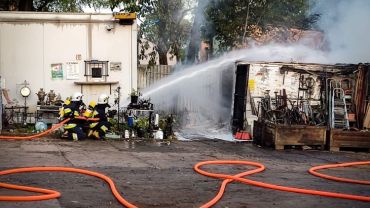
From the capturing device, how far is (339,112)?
494 inches

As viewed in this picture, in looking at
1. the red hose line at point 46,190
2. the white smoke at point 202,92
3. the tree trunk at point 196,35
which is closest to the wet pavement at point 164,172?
the red hose line at point 46,190

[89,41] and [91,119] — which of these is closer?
[91,119]

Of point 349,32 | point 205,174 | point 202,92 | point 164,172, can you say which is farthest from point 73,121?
point 349,32

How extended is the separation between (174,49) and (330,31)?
7.26 m

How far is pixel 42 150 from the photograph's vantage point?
32.5 ft

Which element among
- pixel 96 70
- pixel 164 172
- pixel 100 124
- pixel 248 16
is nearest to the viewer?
pixel 164 172

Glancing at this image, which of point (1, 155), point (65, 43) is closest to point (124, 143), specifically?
point (1, 155)

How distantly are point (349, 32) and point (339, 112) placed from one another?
23.7ft

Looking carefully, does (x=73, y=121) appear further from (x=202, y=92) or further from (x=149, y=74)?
(x=149, y=74)

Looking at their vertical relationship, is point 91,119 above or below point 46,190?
above

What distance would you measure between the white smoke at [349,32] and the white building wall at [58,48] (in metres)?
8.50

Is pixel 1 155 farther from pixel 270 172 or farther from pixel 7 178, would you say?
pixel 270 172

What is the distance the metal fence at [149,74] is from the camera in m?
17.3

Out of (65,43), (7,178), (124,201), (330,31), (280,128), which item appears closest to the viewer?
(124,201)
